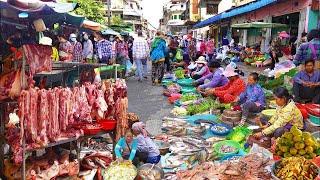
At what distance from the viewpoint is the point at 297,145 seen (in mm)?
5543

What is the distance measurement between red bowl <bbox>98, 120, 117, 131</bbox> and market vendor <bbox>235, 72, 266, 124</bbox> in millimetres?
3357

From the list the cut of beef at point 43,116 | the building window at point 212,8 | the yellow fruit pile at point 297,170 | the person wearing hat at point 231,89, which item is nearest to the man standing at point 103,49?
the person wearing hat at point 231,89

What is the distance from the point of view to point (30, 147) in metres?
4.80

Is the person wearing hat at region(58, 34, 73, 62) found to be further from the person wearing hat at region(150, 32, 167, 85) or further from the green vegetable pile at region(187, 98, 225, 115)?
the green vegetable pile at region(187, 98, 225, 115)

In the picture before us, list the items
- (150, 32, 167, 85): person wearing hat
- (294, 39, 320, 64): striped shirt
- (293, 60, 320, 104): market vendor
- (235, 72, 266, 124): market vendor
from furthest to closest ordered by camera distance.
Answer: (150, 32, 167, 85): person wearing hat, (294, 39, 320, 64): striped shirt, (293, 60, 320, 104): market vendor, (235, 72, 266, 124): market vendor

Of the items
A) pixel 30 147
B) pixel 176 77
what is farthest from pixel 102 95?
pixel 176 77

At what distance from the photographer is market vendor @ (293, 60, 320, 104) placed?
8.37 meters

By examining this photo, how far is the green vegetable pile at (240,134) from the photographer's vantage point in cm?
736

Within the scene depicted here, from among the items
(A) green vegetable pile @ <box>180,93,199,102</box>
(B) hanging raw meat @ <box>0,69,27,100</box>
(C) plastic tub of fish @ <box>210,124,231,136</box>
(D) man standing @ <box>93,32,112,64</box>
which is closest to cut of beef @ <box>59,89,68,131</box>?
(B) hanging raw meat @ <box>0,69,27,100</box>

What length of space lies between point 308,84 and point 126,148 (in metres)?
4.65

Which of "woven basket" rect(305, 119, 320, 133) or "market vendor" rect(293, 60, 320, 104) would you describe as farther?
"market vendor" rect(293, 60, 320, 104)

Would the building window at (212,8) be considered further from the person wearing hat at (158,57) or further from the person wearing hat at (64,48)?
the person wearing hat at (64,48)

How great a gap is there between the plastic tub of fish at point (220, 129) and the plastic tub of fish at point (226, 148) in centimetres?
88

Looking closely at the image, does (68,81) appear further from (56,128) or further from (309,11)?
(309,11)
